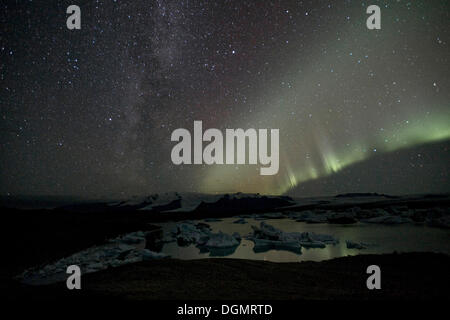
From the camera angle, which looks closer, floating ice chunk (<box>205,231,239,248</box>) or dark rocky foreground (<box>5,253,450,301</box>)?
dark rocky foreground (<box>5,253,450,301</box>)

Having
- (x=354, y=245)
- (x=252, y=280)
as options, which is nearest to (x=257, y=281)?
(x=252, y=280)

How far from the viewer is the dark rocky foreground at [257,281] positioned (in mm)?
3969

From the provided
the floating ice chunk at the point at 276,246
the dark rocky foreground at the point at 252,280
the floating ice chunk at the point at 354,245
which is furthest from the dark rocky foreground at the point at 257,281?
the floating ice chunk at the point at 276,246

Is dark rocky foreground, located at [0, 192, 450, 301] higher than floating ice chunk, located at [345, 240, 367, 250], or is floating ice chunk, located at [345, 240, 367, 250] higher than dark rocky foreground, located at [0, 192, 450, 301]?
floating ice chunk, located at [345, 240, 367, 250]

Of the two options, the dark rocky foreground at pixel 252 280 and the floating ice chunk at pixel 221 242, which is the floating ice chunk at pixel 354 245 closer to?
the dark rocky foreground at pixel 252 280

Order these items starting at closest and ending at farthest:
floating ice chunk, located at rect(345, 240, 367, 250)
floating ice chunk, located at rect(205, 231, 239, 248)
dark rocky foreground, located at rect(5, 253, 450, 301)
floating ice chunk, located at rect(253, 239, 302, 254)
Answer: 1. dark rocky foreground, located at rect(5, 253, 450, 301)
2. floating ice chunk, located at rect(345, 240, 367, 250)
3. floating ice chunk, located at rect(253, 239, 302, 254)
4. floating ice chunk, located at rect(205, 231, 239, 248)

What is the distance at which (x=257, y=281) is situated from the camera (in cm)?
522

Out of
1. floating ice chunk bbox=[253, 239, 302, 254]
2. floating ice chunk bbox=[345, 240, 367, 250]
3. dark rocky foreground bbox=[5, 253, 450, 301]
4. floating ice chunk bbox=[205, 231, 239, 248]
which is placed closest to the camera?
dark rocky foreground bbox=[5, 253, 450, 301]

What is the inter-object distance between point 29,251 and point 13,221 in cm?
725

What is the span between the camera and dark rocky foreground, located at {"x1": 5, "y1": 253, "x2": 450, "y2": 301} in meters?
3.97

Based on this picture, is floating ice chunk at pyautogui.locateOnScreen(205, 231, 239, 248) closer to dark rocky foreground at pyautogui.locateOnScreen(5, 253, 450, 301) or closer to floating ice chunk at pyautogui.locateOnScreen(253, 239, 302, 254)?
floating ice chunk at pyautogui.locateOnScreen(253, 239, 302, 254)

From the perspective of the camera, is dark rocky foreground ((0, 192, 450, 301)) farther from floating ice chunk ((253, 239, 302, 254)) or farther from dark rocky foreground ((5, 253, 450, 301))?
floating ice chunk ((253, 239, 302, 254))

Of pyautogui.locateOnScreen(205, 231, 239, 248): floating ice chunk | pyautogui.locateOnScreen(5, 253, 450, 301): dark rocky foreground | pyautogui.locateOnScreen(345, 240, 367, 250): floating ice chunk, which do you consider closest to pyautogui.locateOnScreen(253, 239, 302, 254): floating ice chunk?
pyautogui.locateOnScreen(205, 231, 239, 248): floating ice chunk
